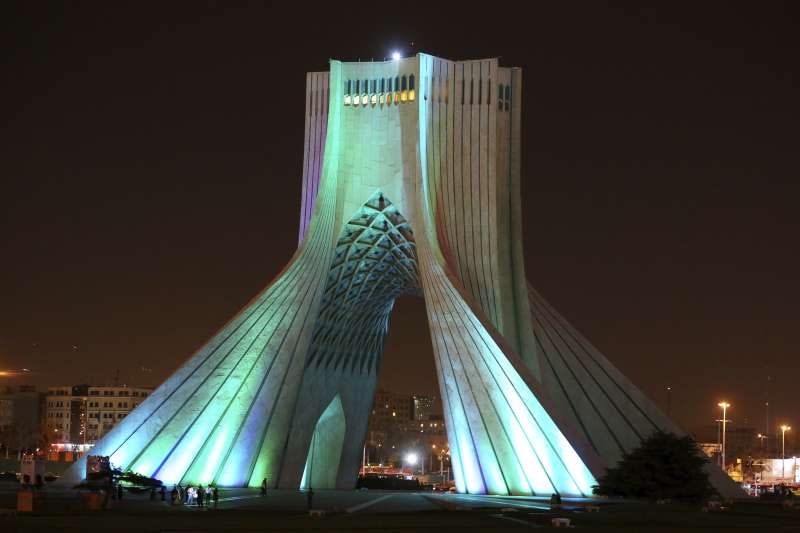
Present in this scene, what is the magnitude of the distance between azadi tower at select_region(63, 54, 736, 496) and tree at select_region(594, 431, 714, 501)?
3.12m

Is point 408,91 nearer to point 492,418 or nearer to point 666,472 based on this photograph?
point 492,418

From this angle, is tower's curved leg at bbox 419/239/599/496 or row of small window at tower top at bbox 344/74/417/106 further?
row of small window at tower top at bbox 344/74/417/106

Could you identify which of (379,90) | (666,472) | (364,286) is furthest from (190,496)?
(364,286)

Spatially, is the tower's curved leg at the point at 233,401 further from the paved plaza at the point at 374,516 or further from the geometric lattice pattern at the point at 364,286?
the geometric lattice pattern at the point at 364,286

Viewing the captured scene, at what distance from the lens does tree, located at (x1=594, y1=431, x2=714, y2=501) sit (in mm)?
25422

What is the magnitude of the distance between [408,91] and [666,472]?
1567cm

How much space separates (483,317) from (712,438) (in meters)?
114

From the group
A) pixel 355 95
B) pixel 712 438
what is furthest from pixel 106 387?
pixel 355 95

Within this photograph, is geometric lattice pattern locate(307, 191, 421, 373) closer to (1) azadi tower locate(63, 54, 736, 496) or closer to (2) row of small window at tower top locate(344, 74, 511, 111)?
(1) azadi tower locate(63, 54, 736, 496)

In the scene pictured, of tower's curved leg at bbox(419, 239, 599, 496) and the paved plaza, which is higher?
tower's curved leg at bbox(419, 239, 599, 496)

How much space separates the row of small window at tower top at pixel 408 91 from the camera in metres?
36.8

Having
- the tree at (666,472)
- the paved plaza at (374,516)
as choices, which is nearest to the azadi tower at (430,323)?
the paved plaza at (374,516)

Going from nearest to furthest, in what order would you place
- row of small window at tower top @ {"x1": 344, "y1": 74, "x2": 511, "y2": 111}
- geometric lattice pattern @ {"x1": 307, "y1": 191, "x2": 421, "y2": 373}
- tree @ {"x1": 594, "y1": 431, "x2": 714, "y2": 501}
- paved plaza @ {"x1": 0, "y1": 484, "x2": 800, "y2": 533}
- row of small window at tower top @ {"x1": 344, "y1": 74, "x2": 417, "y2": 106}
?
1. paved plaza @ {"x1": 0, "y1": 484, "x2": 800, "y2": 533}
2. tree @ {"x1": 594, "y1": 431, "x2": 714, "y2": 501}
3. row of small window at tower top @ {"x1": 344, "y1": 74, "x2": 511, "y2": 111}
4. row of small window at tower top @ {"x1": 344, "y1": 74, "x2": 417, "y2": 106}
5. geometric lattice pattern @ {"x1": 307, "y1": 191, "x2": 421, "y2": 373}

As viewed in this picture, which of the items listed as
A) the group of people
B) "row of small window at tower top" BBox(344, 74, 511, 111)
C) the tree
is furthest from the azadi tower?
the group of people
